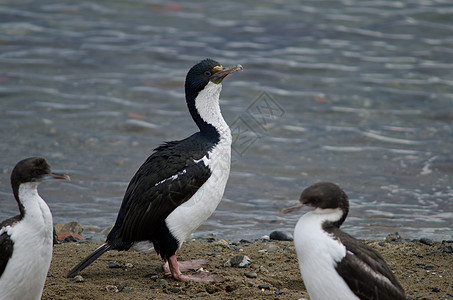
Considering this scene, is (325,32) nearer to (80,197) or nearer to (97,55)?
(97,55)

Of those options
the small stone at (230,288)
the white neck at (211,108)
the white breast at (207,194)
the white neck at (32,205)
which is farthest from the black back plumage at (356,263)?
the white neck at (32,205)

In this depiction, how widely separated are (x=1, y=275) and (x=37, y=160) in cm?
94

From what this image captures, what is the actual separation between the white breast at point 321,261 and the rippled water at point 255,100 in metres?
3.20

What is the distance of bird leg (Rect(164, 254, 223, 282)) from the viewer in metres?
6.18

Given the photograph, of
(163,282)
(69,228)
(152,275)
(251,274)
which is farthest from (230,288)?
(69,228)

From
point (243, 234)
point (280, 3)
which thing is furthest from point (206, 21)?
point (243, 234)

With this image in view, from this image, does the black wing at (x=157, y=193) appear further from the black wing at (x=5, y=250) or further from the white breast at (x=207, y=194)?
the black wing at (x=5, y=250)

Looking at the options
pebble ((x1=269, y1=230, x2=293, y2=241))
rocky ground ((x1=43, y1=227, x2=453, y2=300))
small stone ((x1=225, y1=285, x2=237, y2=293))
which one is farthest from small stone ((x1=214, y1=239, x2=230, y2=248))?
small stone ((x1=225, y1=285, x2=237, y2=293))

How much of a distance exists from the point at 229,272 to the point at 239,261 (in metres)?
0.19

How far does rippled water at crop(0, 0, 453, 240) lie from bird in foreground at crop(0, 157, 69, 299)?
334 centimetres

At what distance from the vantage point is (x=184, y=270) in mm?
6535

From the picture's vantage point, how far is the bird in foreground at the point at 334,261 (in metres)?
4.85

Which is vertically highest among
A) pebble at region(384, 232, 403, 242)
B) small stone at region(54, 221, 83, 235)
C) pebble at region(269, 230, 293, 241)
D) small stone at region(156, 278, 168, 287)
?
small stone at region(156, 278, 168, 287)

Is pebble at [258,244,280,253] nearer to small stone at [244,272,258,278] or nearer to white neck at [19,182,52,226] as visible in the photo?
small stone at [244,272,258,278]
